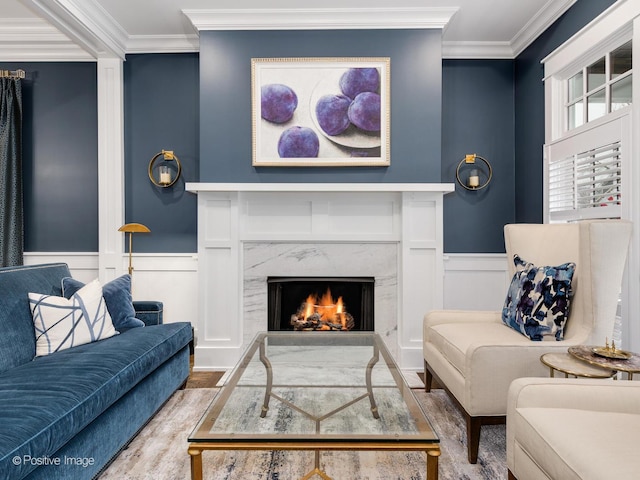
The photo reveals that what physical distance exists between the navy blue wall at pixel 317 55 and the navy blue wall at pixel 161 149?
0.51 meters

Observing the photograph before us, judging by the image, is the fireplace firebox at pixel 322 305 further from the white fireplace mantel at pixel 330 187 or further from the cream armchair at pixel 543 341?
the cream armchair at pixel 543 341

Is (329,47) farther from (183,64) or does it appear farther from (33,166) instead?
(33,166)

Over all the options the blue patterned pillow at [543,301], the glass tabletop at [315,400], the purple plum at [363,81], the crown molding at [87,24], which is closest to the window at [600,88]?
the blue patterned pillow at [543,301]

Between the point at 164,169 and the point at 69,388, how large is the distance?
2441mm

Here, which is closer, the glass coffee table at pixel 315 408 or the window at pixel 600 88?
the glass coffee table at pixel 315 408

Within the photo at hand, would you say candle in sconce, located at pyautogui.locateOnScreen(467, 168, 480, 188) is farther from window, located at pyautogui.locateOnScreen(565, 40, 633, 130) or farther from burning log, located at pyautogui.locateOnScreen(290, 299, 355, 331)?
burning log, located at pyautogui.locateOnScreen(290, 299, 355, 331)

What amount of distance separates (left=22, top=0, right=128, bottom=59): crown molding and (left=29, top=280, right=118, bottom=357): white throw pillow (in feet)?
6.70

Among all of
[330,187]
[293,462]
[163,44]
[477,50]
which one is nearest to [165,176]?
[163,44]

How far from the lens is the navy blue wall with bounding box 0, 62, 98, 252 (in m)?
3.71

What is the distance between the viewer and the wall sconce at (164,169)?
357cm

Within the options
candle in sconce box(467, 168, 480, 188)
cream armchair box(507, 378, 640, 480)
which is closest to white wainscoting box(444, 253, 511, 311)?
candle in sconce box(467, 168, 480, 188)

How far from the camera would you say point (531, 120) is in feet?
11.2

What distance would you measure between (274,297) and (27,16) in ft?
10.5

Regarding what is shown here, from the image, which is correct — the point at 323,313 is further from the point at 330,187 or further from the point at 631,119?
the point at 631,119
